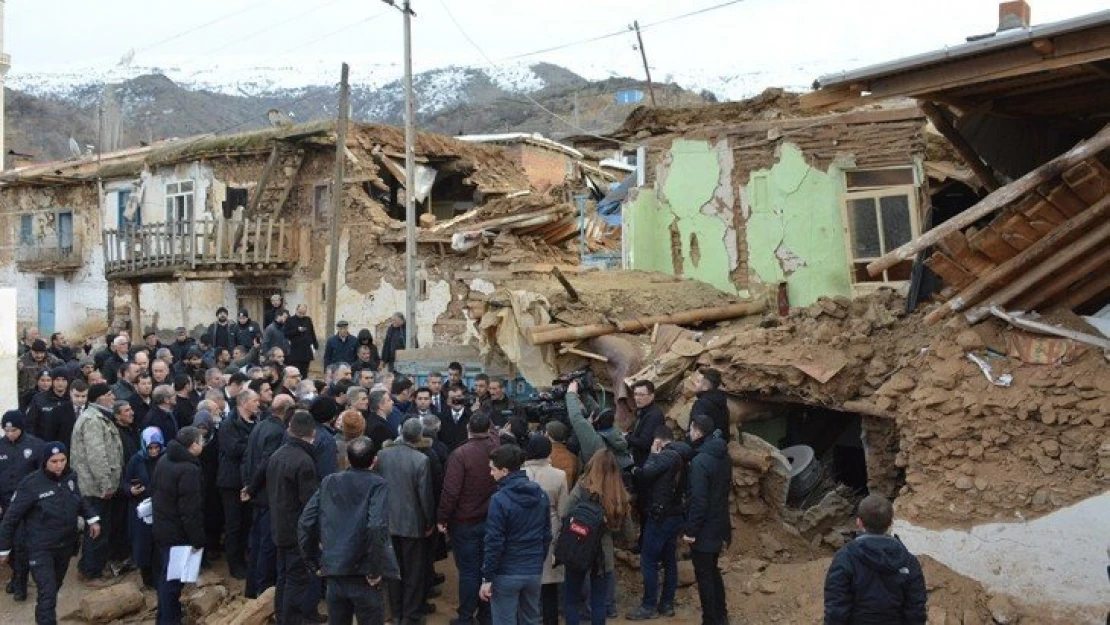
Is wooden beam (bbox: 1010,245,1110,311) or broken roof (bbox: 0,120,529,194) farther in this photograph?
broken roof (bbox: 0,120,529,194)

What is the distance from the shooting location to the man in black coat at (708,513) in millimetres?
8547

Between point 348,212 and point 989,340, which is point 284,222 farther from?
point 989,340

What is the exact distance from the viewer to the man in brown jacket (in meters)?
8.35

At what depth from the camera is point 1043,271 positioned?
8.68 metres

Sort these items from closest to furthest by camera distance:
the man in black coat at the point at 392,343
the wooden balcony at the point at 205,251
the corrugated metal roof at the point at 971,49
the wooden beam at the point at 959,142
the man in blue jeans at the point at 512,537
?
the man in blue jeans at the point at 512,537, the corrugated metal roof at the point at 971,49, the wooden beam at the point at 959,142, the man in black coat at the point at 392,343, the wooden balcony at the point at 205,251

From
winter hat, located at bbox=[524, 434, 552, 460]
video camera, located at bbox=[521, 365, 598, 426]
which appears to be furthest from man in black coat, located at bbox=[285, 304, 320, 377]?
winter hat, located at bbox=[524, 434, 552, 460]

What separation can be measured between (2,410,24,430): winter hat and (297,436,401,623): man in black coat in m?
4.29

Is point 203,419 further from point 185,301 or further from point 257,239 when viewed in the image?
point 185,301

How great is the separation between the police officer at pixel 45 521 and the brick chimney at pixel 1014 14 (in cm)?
892

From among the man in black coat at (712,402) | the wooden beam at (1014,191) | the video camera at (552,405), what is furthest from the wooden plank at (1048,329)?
the video camera at (552,405)

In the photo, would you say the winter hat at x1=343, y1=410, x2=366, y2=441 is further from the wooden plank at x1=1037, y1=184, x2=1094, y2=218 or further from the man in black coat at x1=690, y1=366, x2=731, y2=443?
the wooden plank at x1=1037, y1=184, x2=1094, y2=218

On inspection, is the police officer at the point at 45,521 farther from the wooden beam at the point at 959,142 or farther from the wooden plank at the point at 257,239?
the wooden plank at the point at 257,239

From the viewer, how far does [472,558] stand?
8555 mm

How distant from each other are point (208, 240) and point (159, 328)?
6.20 m
